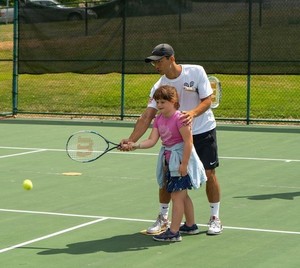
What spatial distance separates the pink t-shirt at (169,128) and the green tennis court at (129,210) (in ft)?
2.89

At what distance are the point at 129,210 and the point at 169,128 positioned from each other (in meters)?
1.84

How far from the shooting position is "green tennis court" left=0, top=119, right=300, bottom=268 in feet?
24.1

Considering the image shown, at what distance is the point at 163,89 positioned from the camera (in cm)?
766

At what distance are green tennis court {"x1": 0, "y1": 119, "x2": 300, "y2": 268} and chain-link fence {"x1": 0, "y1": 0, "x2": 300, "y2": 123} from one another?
318 cm

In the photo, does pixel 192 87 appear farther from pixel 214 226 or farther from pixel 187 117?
pixel 214 226

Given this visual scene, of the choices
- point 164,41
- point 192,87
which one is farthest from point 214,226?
point 164,41

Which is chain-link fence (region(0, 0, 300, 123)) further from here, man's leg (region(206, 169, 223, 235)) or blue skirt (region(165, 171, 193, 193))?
blue skirt (region(165, 171, 193, 193))

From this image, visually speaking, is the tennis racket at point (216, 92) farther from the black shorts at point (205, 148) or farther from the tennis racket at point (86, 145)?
the tennis racket at point (86, 145)

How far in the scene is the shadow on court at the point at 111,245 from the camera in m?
7.52

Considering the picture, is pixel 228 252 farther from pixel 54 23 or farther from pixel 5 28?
pixel 5 28

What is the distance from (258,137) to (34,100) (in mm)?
7924

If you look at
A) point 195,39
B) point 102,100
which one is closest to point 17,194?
point 195,39

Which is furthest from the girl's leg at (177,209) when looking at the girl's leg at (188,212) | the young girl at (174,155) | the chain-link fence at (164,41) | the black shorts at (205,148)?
the chain-link fence at (164,41)

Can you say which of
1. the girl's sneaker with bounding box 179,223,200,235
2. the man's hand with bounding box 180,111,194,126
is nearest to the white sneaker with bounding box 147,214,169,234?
the girl's sneaker with bounding box 179,223,200,235
